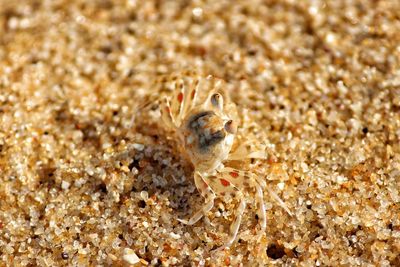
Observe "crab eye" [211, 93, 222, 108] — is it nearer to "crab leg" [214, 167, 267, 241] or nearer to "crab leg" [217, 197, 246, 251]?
"crab leg" [214, 167, 267, 241]

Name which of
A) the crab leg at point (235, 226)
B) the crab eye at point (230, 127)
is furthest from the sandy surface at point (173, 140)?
the crab eye at point (230, 127)

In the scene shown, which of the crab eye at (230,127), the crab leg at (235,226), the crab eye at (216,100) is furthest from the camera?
the crab eye at (216,100)

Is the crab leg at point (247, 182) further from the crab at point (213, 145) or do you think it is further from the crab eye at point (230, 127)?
the crab eye at point (230, 127)

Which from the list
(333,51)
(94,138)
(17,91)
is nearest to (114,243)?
(94,138)

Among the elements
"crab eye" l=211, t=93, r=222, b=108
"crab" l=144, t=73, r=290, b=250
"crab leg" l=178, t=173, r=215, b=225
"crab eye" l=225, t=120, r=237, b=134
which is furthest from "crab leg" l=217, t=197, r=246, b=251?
"crab eye" l=211, t=93, r=222, b=108

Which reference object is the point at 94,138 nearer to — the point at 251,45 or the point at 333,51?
the point at 251,45

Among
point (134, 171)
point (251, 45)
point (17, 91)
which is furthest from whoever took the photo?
point (251, 45)

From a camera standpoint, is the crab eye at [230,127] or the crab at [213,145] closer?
the crab at [213,145]
